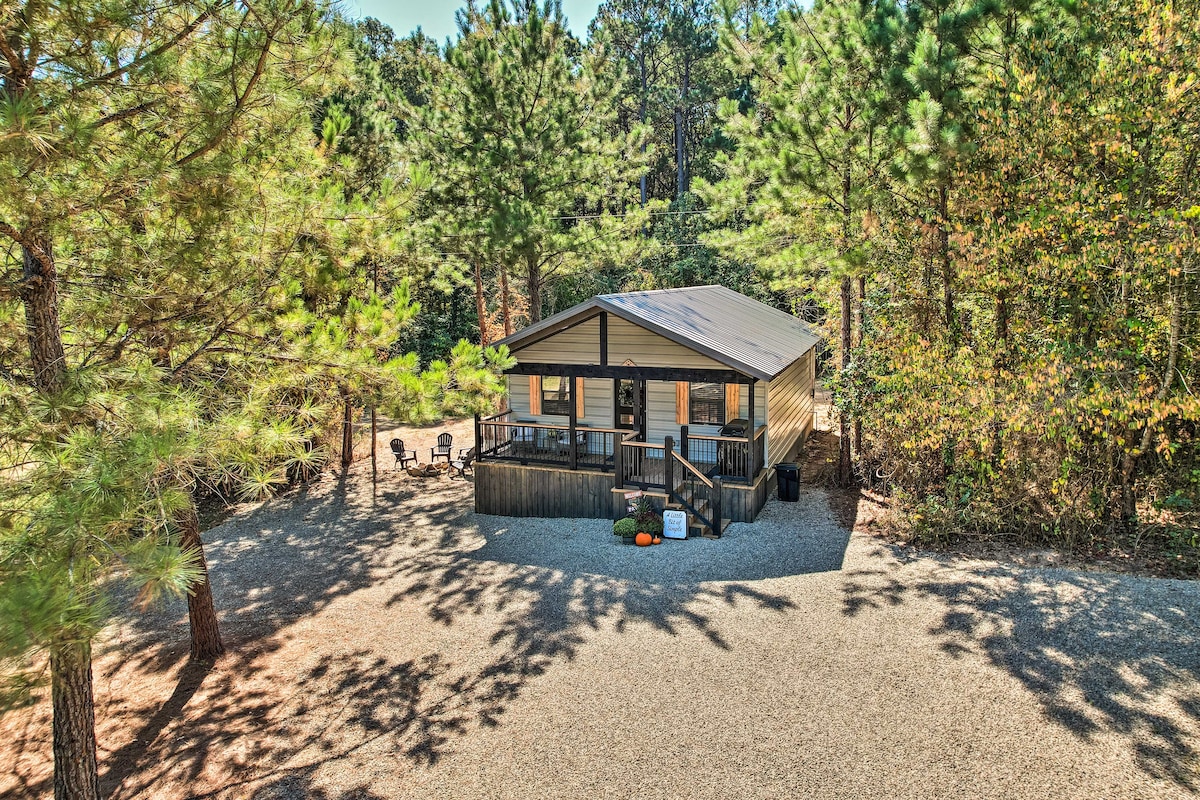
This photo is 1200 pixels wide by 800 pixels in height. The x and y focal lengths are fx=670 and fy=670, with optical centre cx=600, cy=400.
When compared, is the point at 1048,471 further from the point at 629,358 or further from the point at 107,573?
the point at 107,573

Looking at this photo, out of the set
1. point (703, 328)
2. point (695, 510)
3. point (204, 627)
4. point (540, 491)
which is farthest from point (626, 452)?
point (204, 627)

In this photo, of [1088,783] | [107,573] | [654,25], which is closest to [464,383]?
[107,573]

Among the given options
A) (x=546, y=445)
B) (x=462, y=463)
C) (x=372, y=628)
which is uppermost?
(x=546, y=445)

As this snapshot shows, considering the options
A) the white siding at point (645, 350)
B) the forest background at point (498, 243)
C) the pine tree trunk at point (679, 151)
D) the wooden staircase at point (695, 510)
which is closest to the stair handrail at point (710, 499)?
the wooden staircase at point (695, 510)

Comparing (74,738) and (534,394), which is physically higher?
(534,394)

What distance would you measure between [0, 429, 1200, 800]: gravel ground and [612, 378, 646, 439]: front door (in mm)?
3911

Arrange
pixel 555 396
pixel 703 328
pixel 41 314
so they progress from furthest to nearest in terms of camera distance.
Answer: pixel 555 396 → pixel 703 328 → pixel 41 314

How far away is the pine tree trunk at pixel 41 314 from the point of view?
15.6 ft

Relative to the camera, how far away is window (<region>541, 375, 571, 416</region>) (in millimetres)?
14750

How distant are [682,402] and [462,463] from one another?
6.38 m

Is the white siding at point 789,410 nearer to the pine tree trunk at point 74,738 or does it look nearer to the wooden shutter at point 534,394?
the wooden shutter at point 534,394

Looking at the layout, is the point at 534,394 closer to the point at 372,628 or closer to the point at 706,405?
the point at 706,405

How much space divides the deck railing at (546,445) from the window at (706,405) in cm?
169

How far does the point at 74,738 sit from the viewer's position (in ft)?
16.0
